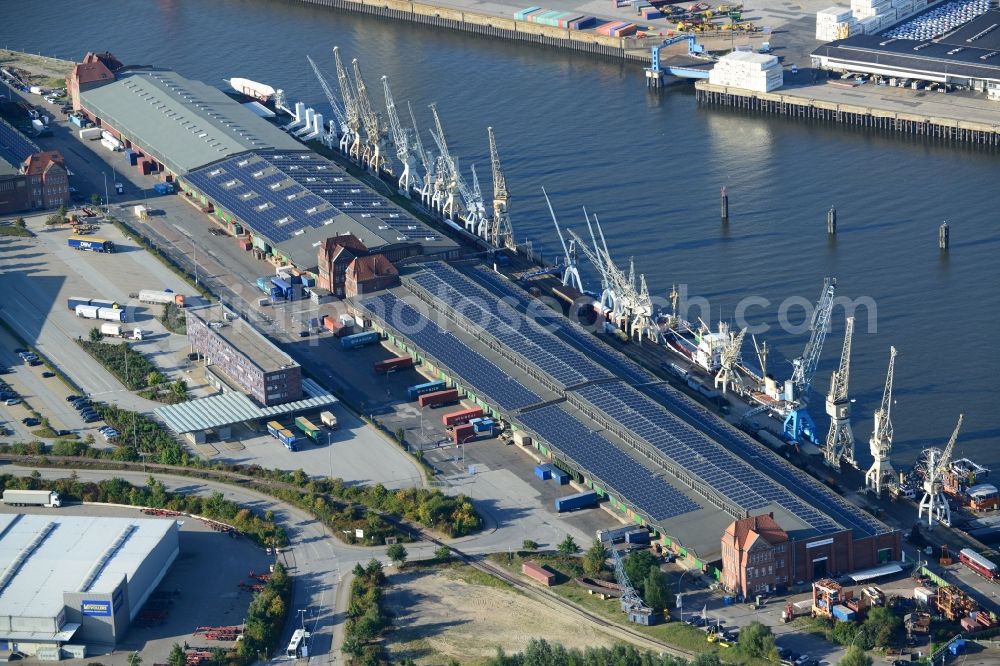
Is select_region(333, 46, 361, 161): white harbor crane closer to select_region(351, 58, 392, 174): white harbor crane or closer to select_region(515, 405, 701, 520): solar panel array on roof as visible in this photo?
select_region(351, 58, 392, 174): white harbor crane

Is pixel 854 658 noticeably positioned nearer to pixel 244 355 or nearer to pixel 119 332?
pixel 244 355

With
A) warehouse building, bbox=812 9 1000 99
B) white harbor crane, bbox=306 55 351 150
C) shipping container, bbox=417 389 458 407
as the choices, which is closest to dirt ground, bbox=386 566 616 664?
shipping container, bbox=417 389 458 407

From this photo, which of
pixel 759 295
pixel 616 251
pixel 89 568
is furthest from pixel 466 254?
pixel 89 568

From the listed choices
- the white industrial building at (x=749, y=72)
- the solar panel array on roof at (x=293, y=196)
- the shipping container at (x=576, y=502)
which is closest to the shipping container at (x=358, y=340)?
the solar panel array on roof at (x=293, y=196)

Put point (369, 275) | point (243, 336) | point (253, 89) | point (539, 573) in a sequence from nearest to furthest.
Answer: point (539, 573) < point (243, 336) < point (369, 275) < point (253, 89)

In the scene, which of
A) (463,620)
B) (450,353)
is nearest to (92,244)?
(450,353)

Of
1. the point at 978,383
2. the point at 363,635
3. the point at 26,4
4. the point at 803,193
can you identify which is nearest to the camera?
the point at 363,635

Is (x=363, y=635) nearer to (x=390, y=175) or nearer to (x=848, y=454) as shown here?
(x=848, y=454)
